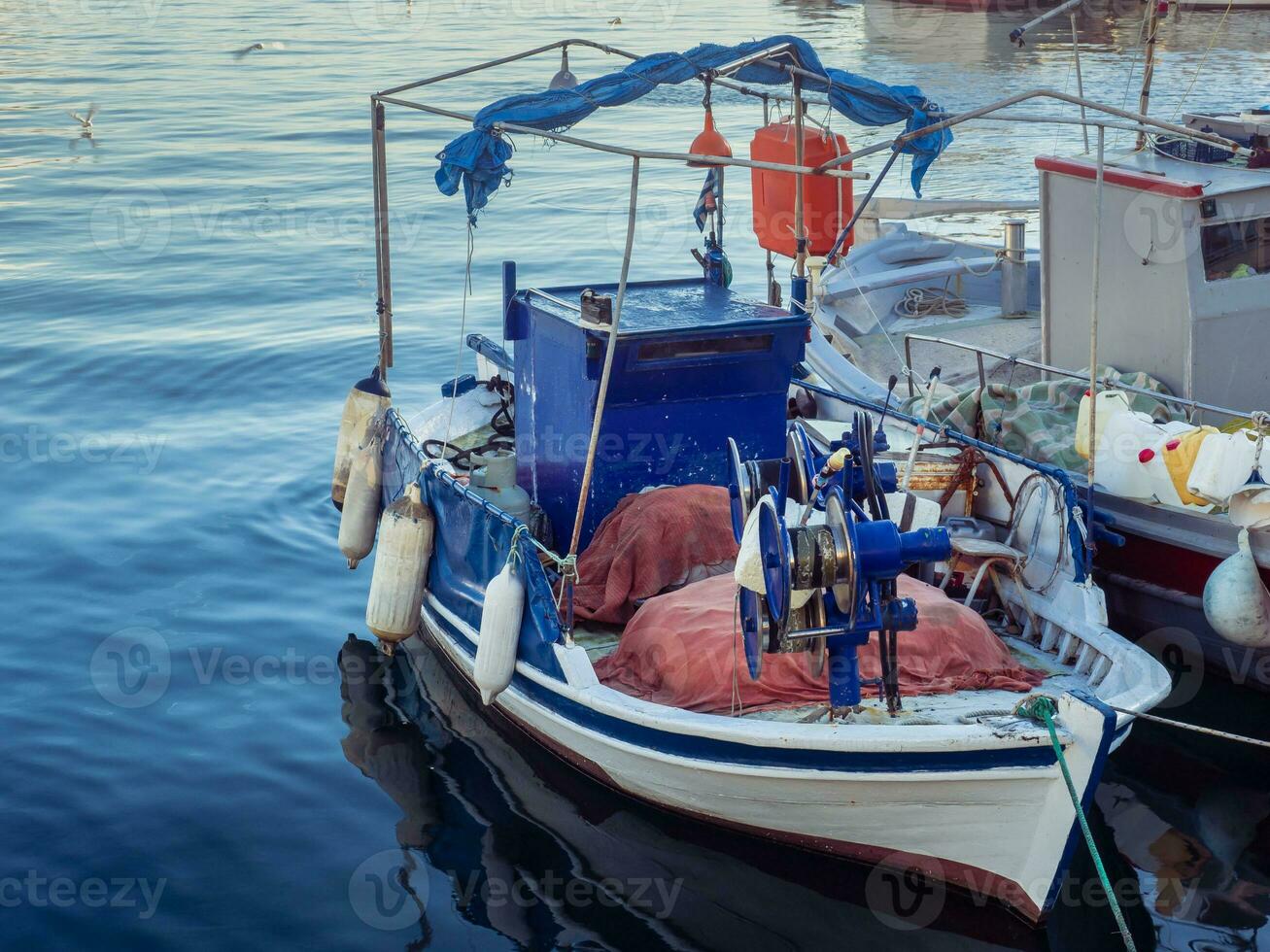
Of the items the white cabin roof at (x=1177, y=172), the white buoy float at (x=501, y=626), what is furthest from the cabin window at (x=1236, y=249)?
the white buoy float at (x=501, y=626)

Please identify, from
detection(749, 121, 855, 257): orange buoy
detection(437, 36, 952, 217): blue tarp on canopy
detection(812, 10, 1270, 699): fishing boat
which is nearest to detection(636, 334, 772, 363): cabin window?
detection(437, 36, 952, 217): blue tarp on canopy

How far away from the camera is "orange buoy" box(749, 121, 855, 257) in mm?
10914

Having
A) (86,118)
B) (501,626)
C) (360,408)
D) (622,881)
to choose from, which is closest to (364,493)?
(360,408)

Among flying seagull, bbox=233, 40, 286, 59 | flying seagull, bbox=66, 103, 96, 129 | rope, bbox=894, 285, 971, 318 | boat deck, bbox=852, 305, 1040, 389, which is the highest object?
flying seagull, bbox=233, 40, 286, 59

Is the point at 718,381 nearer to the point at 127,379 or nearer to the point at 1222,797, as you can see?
the point at 1222,797

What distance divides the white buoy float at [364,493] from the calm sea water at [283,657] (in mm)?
715

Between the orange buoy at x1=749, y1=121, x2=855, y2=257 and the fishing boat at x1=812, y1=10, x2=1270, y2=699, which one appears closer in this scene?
the fishing boat at x1=812, y1=10, x2=1270, y2=699

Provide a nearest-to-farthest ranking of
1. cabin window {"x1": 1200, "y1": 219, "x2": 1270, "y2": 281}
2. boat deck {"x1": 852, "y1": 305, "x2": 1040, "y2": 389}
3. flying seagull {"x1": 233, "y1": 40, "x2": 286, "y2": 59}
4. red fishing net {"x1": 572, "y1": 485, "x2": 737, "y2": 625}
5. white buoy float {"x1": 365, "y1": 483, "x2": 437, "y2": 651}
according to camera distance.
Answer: red fishing net {"x1": 572, "y1": 485, "x2": 737, "y2": 625}
white buoy float {"x1": 365, "y1": 483, "x2": 437, "y2": 651}
cabin window {"x1": 1200, "y1": 219, "x2": 1270, "y2": 281}
boat deck {"x1": 852, "y1": 305, "x2": 1040, "y2": 389}
flying seagull {"x1": 233, "y1": 40, "x2": 286, "y2": 59}

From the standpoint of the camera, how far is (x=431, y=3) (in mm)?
57656

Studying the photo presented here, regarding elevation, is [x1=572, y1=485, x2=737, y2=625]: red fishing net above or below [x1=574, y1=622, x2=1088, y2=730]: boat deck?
above

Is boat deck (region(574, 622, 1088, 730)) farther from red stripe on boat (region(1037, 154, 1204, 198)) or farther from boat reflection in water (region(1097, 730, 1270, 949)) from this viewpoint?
red stripe on boat (region(1037, 154, 1204, 198))

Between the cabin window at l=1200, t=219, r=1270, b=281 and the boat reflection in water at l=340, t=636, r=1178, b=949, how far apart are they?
4.56 metres

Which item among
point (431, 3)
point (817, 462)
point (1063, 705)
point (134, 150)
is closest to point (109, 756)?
point (817, 462)

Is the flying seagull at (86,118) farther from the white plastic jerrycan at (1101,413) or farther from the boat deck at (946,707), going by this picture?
the boat deck at (946,707)
